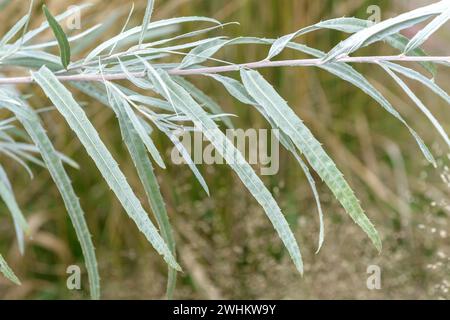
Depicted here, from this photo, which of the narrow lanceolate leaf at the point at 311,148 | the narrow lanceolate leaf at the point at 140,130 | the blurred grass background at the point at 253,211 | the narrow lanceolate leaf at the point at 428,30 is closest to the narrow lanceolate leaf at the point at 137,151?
Result: the narrow lanceolate leaf at the point at 140,130

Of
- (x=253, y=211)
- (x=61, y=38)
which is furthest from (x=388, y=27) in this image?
(x=253, y=211)

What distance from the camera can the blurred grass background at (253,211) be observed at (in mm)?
1590

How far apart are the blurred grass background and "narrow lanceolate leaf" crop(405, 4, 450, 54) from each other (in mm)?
934

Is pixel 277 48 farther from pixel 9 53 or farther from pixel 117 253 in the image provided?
pixel 117 253

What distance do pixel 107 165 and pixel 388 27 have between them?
262 mm

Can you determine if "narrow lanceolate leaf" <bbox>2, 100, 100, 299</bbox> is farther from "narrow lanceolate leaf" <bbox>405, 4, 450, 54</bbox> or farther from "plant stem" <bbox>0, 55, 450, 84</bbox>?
"narrow lanceolate leaf" <bbox>405, 4, 450, 54</bbox>

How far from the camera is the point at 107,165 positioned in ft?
2.08

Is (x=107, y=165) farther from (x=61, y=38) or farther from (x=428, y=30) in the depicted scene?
(x=428, y=30)

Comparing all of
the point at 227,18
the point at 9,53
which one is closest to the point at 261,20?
the point at 227,18

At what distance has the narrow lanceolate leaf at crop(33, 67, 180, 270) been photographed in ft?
2.01

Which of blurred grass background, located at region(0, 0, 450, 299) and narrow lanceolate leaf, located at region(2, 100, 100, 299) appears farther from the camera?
blurred grass background, located at region(0, 0, 450, 299)

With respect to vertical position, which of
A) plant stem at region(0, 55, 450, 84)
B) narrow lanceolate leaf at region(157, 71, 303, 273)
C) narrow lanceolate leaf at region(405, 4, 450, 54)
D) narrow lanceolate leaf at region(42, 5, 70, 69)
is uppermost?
narrow lanceolate leaf at region(42, 5, 70, 69)

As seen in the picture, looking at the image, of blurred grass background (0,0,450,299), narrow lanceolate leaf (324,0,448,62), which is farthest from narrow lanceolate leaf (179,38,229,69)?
blurred grass background (0,0,450,299)

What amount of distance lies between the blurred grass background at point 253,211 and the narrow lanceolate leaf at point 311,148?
93 cm
